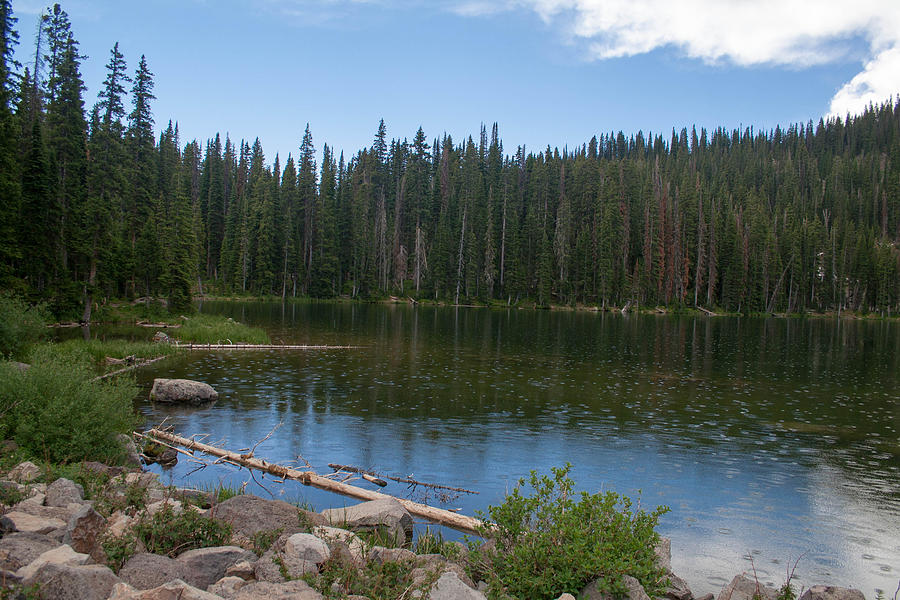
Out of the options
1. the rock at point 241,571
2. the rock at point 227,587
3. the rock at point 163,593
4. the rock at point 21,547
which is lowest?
the rock at point 241,571

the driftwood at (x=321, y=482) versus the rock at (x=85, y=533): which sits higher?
the rock at (x=85, y=533)

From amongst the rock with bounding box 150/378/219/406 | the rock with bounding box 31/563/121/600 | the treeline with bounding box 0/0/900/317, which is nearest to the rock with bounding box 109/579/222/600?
the rock with bounding box 31/563/121/600

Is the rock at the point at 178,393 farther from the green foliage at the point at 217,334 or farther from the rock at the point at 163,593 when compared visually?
the rock at the point at 163,593

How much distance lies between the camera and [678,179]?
142875mm

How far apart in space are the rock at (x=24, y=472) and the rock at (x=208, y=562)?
152 inches

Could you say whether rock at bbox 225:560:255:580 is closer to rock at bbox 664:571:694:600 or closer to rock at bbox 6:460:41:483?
rock at bbox 6:460:41:483

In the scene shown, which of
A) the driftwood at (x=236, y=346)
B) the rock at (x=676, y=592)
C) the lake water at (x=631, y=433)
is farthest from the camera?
the driftwood at (x=236, y=346)

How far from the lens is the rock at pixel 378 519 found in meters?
9.14

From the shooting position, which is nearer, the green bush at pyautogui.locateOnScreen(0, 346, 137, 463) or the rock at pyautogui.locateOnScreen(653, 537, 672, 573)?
the rock at pyautogui.locateOnScreen(653, 537, 672, 573)

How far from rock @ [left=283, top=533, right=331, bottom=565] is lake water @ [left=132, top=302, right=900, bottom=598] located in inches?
182

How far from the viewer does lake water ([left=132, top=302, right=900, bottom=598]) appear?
37.8 ft

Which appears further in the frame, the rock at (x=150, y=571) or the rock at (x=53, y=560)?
the rock at (x=150, y=571)

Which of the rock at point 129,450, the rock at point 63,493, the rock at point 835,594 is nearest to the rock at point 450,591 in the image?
the rock at point 835,594

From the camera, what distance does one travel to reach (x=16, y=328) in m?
21.5
